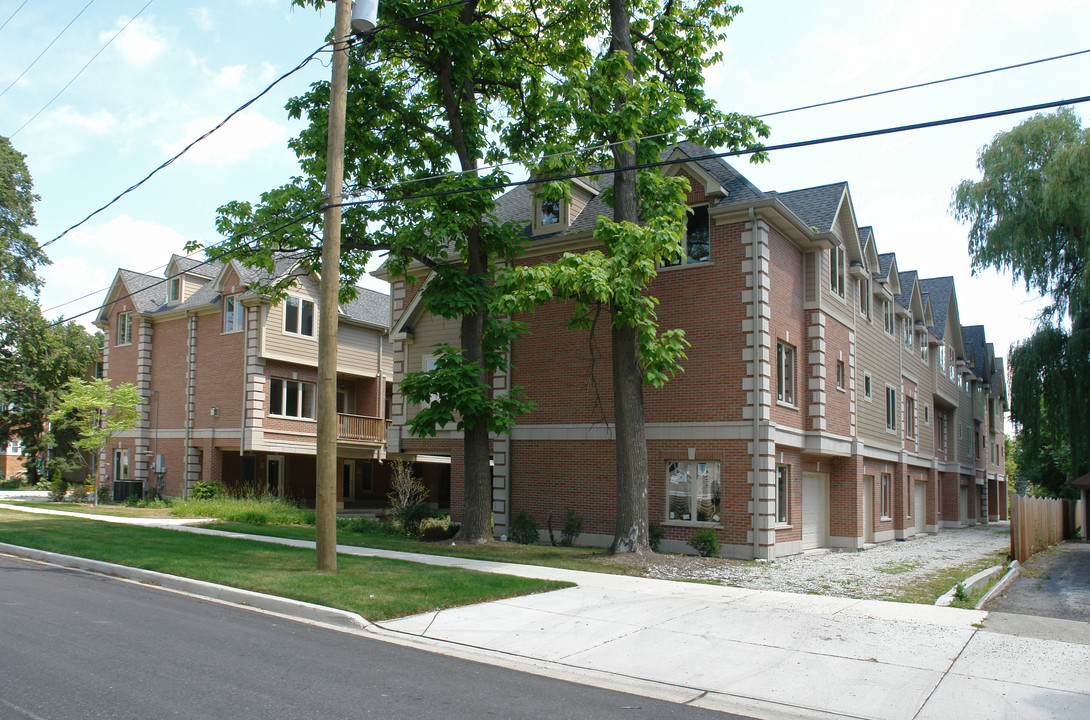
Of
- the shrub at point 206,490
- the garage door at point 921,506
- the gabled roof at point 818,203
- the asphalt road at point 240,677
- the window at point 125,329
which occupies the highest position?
the gabled roof at point 818,203

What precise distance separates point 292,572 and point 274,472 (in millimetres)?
23304

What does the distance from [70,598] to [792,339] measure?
16.8 m

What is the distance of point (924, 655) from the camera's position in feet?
29.3

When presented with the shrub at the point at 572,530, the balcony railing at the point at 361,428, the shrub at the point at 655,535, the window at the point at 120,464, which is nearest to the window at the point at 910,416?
the shrub at the point at 655,535

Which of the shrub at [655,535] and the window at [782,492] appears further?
the window at [782,492]

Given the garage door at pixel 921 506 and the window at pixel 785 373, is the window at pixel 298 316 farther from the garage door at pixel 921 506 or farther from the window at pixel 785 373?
the garage door at pixel 921 506

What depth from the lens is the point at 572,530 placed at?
69.0 feet

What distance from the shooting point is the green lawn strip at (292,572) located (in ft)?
36.3

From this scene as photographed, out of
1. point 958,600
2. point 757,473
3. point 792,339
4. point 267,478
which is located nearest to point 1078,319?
point 792,339

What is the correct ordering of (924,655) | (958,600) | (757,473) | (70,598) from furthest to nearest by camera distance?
(757,473)
(958,600)
(70,598)
(924,655)

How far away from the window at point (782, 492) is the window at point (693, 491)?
6.10 ft

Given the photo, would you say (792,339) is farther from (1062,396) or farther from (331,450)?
(1062,396)

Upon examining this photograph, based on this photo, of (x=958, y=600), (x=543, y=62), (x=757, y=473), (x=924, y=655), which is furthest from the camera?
(x=543, y=62)

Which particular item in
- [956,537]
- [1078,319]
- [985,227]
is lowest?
[956,537]
